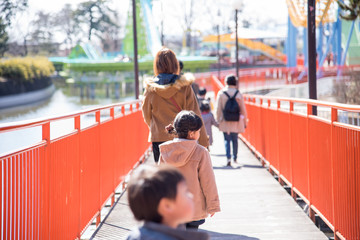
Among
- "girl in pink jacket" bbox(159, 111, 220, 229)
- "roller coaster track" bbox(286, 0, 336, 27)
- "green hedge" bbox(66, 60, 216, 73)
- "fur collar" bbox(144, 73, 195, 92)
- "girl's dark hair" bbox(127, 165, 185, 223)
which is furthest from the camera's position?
"green hedge" bbox(66, 60, 216, 73)

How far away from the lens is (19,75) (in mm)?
67938

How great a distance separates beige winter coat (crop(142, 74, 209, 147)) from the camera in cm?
540

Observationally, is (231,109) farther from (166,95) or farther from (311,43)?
(166,95)

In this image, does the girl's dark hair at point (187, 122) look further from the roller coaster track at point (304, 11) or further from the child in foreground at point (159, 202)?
the roller coaster track at point (304, 11)

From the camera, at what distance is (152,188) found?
2.07 metres

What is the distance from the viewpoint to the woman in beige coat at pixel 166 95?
5.41 meters

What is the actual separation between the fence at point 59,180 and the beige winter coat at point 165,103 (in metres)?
0.66

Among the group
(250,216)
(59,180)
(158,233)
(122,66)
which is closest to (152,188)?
(158,233)

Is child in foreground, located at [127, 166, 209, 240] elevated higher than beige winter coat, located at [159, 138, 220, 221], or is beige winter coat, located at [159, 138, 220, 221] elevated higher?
child in foreground, located at [127, 166, 209, 240]

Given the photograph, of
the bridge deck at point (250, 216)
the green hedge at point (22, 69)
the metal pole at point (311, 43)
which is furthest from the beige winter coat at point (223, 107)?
the green hedge at point (22, 69)

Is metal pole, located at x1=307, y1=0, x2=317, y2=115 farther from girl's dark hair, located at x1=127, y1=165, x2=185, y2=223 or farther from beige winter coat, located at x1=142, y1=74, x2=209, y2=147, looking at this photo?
girl's dark hair, located at x1=127, y1=165, x2=185, y2=223

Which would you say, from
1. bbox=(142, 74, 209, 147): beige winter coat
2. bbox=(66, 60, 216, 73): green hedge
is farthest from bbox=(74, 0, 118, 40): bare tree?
bbox=(142, 74, 209, 147): beige winter coat

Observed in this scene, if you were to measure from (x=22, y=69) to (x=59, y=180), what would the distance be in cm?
6584

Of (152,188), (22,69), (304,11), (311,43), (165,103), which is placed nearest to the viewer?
(152,188)
